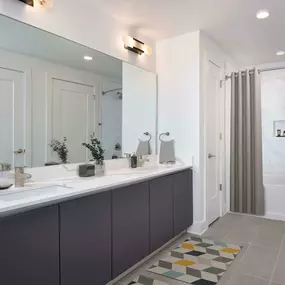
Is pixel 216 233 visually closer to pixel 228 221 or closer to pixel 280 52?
pixel 228 221

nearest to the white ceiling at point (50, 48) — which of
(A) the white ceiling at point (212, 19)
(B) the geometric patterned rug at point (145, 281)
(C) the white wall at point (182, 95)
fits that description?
(A) the white ceiling at point (212, 19)

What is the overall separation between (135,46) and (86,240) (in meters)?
2.08

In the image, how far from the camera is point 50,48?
2.18m

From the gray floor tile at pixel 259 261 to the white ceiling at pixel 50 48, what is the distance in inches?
85.7

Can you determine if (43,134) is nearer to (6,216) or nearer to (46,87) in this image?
(46,87)

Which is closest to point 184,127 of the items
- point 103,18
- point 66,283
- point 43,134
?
point 103,18

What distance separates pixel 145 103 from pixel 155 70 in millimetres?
455

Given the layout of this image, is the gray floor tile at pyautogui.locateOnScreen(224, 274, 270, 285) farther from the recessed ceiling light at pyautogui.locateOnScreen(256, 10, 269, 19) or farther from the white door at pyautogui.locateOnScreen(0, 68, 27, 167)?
the recessed ceiling light at pyautogui.locateOnScreen(256, 10, 269, 19)

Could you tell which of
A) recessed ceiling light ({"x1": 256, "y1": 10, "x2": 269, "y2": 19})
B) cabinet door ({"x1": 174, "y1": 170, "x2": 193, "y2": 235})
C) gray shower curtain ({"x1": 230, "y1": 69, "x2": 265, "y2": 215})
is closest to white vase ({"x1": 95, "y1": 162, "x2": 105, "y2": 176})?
cabinet door ({"x1": 174, "y1": 170, "x2": 193, "y2": 235})

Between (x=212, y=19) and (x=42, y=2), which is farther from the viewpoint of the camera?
(x=212, y=19)

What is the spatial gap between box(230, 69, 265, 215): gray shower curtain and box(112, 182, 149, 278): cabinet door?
2.10 meters

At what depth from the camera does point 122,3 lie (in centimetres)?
244

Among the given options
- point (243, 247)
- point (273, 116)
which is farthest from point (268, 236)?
point (273, 116)

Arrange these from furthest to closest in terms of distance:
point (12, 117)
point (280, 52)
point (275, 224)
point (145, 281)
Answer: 1. point (280, 52)
2. point (275, 224)
3. point (145, 281)
4. point (12, 117)
